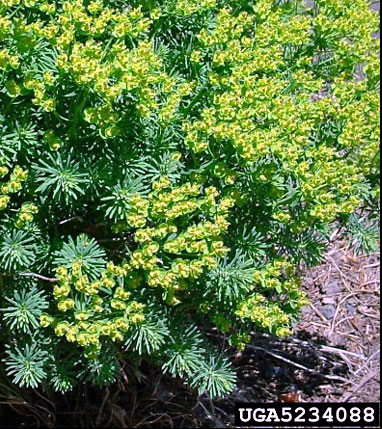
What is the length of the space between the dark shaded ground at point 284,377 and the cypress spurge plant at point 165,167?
0.46 metres

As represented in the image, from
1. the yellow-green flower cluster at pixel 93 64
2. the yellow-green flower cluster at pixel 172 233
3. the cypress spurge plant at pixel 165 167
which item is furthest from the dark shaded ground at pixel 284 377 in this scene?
the yellow-green flower cluster at pixel 93 64

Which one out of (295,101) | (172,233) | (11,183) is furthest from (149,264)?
(295,101)

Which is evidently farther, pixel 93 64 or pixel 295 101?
pixel 295 101

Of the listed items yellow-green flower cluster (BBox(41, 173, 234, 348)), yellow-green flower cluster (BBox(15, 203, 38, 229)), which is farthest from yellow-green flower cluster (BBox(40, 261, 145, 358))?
yellow-green flower cluster (BBox(15, 203, 38, 229))

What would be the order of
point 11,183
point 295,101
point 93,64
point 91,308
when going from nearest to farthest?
point 93,64 → point 11,183 → point 91,308 → point 295,101

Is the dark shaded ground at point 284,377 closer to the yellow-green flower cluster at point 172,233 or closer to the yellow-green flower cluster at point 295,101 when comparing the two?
the yellow-green flower cluster at point 172,233

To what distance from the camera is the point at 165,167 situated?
7.33ft

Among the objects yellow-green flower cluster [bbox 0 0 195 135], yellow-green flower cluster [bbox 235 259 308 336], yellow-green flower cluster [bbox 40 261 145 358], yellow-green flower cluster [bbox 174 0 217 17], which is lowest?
yellow-green flower cluster [bbox 40 261 145 358]
